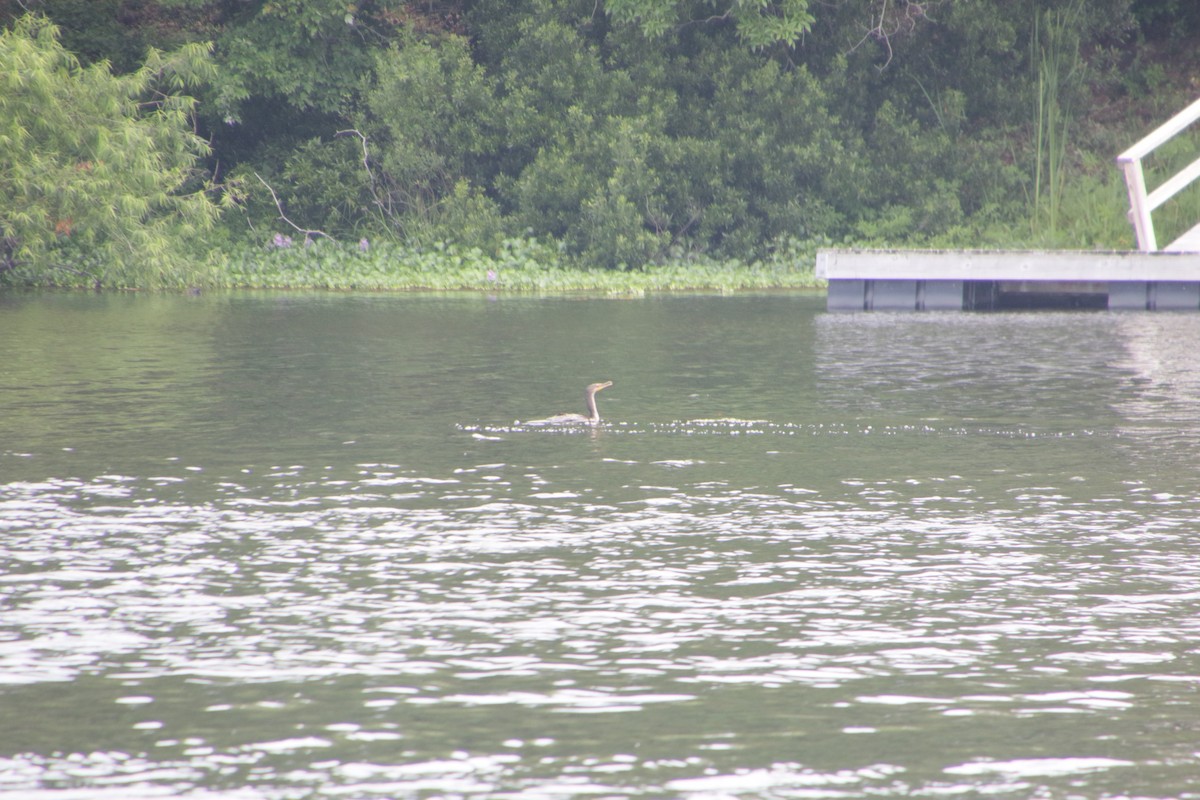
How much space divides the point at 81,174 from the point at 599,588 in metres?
27.8

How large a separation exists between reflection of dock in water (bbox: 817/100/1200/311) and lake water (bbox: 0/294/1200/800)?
12.0 metres

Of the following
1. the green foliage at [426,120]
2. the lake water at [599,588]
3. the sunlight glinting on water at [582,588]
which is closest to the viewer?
the lake water at [599,588]

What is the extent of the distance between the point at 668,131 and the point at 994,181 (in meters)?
8.48

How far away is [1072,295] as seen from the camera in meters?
33.8

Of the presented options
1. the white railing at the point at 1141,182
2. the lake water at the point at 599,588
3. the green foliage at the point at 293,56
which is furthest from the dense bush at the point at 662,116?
the lake water at the point at 599,588

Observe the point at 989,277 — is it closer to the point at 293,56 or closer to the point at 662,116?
the point at 662,116

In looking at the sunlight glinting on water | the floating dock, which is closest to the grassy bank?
the floating dock

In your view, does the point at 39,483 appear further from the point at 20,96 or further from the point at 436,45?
the point at 436,45

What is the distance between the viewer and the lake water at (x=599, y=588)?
6.71 meters

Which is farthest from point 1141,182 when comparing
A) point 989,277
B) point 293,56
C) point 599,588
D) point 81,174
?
point 599,588

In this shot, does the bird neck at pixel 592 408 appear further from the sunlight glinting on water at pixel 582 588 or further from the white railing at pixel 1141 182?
the white railing at pixel 1141 182

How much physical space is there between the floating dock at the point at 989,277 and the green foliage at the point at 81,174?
13891 mm

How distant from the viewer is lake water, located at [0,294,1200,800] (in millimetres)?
6715

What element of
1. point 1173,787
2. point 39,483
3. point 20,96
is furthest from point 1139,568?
point 20,96
